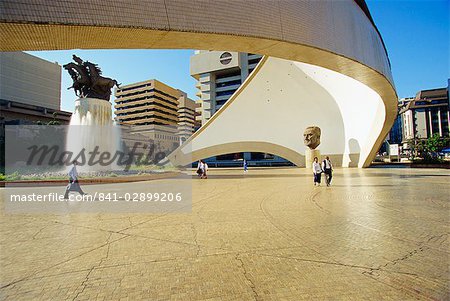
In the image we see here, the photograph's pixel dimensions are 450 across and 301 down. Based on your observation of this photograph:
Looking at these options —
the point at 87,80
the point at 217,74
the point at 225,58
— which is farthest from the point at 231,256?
the point at 217,74

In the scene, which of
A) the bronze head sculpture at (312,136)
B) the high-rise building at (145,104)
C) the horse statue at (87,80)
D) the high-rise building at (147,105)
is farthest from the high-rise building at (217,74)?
the horse statue at (87,80)

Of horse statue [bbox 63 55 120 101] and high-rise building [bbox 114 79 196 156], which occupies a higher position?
high-rise building [bbox 114 79 196 156]

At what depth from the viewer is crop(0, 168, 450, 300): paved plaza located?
2322 mm

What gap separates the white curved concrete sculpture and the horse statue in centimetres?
1381

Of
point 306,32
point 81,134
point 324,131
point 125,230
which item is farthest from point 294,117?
point 125,230

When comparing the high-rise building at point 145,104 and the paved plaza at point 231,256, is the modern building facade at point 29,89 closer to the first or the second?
the high-rise building at point 145,104

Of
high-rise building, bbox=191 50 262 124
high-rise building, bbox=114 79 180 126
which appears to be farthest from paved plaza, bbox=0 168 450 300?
high-rise building, bbox=114 79 180 126

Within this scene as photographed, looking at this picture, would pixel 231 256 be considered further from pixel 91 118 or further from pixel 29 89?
pixel 29 89

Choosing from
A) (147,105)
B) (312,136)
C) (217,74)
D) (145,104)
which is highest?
(217,74)

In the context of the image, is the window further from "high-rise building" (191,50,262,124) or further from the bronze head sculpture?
the bronze head sculpture

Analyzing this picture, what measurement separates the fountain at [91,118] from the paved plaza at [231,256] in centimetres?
963

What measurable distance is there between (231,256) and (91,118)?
45.4ft

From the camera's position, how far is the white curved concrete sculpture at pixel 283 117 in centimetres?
2522

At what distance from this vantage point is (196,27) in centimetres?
514
